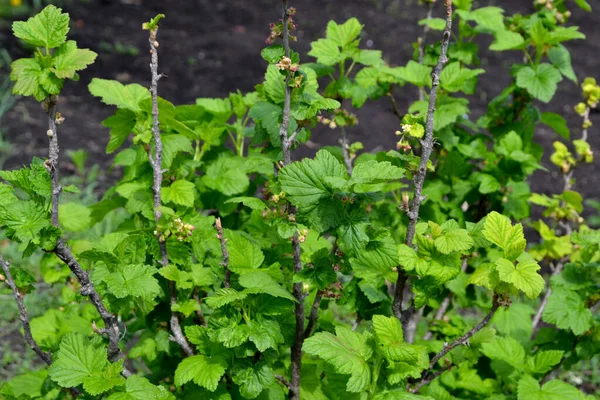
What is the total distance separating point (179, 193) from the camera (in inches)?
70.3

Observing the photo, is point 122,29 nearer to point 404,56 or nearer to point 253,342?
point 404,56

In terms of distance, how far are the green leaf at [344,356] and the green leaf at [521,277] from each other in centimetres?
33

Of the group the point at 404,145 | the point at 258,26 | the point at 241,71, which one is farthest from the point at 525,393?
the point at 258,26

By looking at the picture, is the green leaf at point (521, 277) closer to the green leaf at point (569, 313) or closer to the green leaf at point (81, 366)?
the green leaf at point (569, 313)

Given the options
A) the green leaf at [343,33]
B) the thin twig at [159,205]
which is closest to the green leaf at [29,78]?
the thin twig at [159,205]

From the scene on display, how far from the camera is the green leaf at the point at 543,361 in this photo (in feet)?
6.30

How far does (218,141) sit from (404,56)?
14.1 ft

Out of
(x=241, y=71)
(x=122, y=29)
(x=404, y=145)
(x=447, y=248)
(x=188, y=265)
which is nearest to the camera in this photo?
(x=447, y=248)

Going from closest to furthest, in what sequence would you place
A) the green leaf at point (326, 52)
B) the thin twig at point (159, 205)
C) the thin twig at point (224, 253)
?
the thin twig at point (224, 253) < the thin twig at point (159, 205) < the green leaf at point (326, 52)

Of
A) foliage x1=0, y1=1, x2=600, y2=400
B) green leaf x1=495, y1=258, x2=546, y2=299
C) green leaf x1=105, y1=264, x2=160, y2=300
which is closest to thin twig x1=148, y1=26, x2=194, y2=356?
foliage x1=0, y1=1, x2=600, y2=400

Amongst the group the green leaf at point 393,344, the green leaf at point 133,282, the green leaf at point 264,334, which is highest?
the green leaf at point 133,282

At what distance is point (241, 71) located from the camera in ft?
18.9

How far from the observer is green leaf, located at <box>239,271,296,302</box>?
4.80 ft

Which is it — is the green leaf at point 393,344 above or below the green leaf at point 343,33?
below
